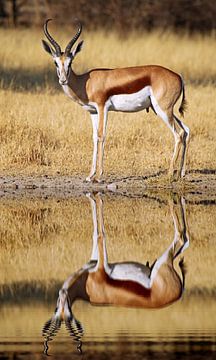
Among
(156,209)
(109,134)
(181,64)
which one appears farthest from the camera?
(181,64)

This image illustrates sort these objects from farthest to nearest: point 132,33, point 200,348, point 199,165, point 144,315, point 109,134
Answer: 1. point 132,33
2. point 109,134
3. point 199,165
4. point 144,315
5. point 200,348

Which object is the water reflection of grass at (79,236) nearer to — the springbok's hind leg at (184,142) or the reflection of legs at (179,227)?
the reflection of legs at (179,227)

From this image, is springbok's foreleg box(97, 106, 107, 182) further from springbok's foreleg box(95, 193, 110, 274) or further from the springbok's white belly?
springbok's foreleg box(95, 193, 110, 274)

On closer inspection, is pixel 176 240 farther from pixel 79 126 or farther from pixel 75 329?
pixel 79 126

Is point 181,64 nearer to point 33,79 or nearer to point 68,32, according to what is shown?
point 33,79

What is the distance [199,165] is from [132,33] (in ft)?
41.1

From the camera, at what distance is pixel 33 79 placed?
1975 cm

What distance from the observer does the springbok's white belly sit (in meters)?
12.6

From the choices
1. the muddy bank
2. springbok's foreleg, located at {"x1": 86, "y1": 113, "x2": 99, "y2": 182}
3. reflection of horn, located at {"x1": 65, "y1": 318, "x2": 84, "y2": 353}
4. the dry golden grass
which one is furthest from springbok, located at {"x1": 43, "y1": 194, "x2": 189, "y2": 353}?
the dry golden grass

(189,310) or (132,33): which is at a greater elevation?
(132,33)

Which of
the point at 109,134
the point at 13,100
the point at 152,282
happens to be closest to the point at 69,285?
the point at 152,282

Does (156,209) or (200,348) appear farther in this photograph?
(156,209)

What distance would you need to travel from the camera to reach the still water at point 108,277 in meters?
6.88

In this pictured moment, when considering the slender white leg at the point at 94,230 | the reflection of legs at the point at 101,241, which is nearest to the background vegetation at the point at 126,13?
the slender white leg at the point at 94,230
